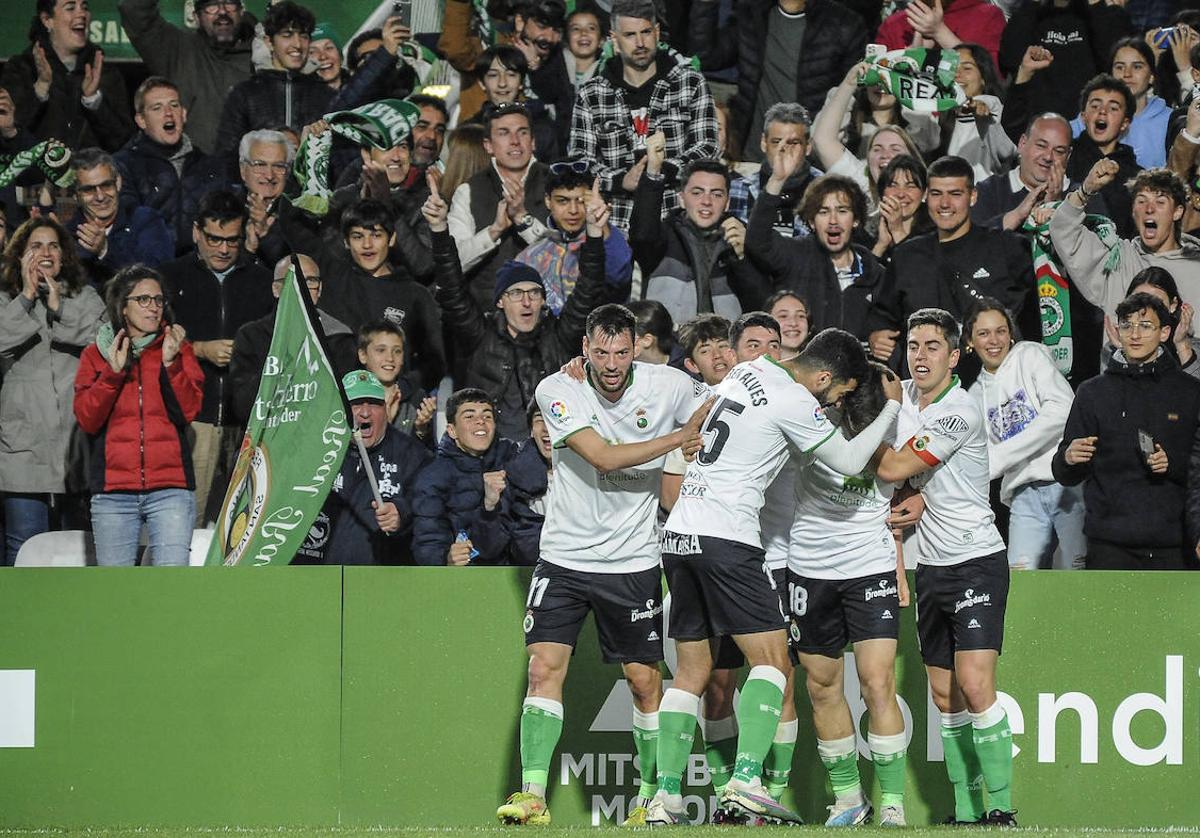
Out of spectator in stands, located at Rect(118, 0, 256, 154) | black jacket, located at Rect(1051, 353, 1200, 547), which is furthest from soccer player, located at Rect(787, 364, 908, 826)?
spectator in stands, located at Rect(118, 0, 256, 154)

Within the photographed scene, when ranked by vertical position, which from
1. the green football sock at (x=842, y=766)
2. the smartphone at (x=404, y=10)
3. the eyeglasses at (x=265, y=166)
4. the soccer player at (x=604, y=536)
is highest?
the smartphone at (x=404, y=10)

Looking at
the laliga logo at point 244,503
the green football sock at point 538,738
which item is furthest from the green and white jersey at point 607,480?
the laliga logo at point 244,503

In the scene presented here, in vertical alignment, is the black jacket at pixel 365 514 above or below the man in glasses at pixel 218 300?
below

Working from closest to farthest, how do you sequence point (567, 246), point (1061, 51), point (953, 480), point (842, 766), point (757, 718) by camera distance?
point (757, 718), point (842, 766), point (953, 480), point (567, 246), point (1061, 51)

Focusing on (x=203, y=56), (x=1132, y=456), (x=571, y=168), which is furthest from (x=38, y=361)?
(x=1132, y=456)

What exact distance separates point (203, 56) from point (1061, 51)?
22.0 ft

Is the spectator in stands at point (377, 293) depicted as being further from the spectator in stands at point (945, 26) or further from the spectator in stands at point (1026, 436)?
the spectator in stands at point (945, 26)

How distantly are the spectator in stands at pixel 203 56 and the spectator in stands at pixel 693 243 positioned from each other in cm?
382

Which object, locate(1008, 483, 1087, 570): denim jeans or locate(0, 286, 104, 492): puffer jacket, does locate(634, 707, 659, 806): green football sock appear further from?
locate(0, 286, 104, 492): puffer jacket

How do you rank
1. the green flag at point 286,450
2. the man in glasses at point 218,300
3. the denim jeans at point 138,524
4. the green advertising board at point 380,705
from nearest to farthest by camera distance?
the green advertising board at point 380,705 < the green flag at point 286,450 < the denim jeans at point 138,524 < the man in glasses at point 218,300

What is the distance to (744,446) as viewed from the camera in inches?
286

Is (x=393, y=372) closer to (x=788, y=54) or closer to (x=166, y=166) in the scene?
(x=166, y=166)

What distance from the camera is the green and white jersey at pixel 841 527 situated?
7562 mm

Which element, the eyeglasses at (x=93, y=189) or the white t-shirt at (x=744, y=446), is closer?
the white t-shirt at (x=744, y=446)
